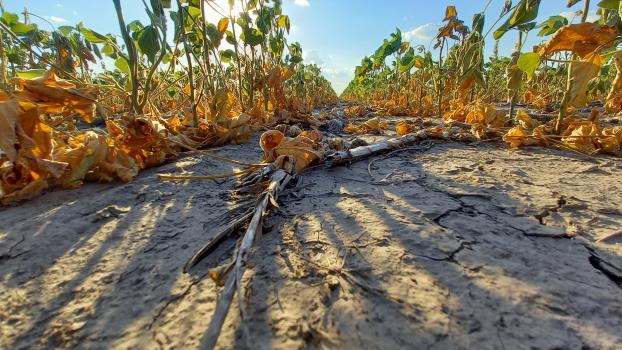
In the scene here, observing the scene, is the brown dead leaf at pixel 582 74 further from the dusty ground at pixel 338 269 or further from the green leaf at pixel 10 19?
the green leaf at pixel 10 19

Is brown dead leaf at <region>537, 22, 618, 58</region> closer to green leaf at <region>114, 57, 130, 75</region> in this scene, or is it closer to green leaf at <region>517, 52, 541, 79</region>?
green leaf at <region>517, 52, 541, 79</region>

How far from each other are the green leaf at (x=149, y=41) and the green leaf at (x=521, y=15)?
7.44 feet

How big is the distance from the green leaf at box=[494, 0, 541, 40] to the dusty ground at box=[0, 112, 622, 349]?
1256mm

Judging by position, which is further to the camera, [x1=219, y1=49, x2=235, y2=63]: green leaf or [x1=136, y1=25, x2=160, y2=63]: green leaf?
[x1=219, y1=49, x2=235, y2=63]: green leaf

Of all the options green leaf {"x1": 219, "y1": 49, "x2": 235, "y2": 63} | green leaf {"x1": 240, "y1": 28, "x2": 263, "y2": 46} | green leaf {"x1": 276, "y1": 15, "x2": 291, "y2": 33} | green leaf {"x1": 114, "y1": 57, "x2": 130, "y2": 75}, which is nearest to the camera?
green leaf {"x1": 114, "y1": 57, "x2": 130, "y2": 75}

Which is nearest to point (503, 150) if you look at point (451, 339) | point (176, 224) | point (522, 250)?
point (522, 250)

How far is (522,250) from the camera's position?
832 mm

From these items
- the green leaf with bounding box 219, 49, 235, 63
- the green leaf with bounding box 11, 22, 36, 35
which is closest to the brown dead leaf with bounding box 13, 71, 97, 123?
the green leaf with bounding box 219, 49, 235, 63

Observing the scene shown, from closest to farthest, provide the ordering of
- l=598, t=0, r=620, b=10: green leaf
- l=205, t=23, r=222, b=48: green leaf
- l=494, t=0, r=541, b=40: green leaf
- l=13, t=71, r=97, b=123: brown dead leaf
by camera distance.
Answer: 1. l=13, t=71, r=97, b=123: brown dead leaf
2. l=598, t=0, r=620, b=10: green leaf
3. l=494, t=0, r=541, b=40: green leaf
4. l=205, t=23, r=222, b=48: green leaf

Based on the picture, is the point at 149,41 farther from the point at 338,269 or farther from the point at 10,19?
the point at 10,19

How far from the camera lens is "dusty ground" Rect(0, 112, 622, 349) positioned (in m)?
0.58

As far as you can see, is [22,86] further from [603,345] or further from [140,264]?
[603,345]

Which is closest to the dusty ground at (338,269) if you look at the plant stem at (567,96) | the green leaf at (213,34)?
the plant stem at (567,96)

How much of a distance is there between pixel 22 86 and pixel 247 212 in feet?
3.13
